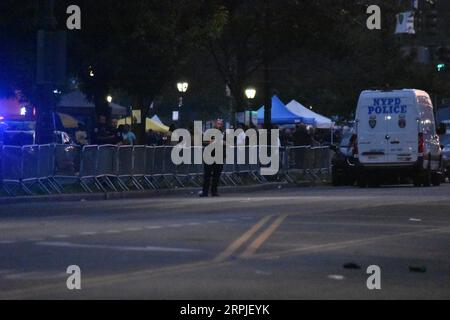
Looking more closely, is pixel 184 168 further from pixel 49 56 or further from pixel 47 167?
pixel 49 56

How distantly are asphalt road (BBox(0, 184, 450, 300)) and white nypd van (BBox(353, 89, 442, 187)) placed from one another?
30.1ft

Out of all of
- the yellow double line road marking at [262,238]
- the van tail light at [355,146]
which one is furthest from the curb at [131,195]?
the yellow double line road marking at [262,238]

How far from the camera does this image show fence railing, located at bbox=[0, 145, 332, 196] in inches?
1102

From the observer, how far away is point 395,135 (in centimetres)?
3381

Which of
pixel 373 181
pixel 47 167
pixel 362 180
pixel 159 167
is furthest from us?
pixel 373 181

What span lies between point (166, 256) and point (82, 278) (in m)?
2.28

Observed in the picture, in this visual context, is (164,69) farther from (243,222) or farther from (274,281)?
(274,281)

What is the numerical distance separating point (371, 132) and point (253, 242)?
61.5 ft

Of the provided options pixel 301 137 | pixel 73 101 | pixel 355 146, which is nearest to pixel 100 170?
pixel 355 146

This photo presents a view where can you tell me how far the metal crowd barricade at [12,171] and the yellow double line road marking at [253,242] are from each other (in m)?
9.53

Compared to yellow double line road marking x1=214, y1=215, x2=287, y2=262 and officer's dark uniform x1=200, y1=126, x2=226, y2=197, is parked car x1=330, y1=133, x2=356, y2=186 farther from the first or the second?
yellow double line road marking x1=214, y1=215, x2=287, y2=262

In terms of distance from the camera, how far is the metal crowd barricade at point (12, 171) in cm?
2772

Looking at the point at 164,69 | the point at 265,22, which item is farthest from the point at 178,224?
the point at 265,22

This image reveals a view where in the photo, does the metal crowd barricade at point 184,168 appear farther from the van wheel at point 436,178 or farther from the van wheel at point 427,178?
the van wheel at point 436,178
